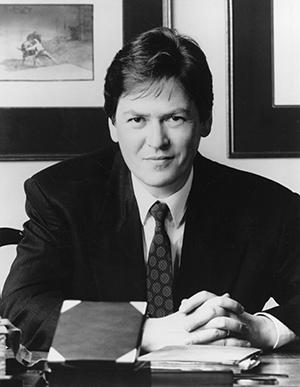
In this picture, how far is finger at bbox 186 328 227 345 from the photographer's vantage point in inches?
53.1

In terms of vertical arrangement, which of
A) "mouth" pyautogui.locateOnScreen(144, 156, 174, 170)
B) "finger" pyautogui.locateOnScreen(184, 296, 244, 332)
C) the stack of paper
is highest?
"mouth" pyautogui.locateOnScreen(144, 156, 174, 170)

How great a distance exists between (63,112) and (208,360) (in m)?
0.89

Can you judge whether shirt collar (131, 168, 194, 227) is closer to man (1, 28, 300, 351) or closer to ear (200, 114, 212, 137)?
man (1, 28, 300, 351)

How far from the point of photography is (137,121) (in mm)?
1641

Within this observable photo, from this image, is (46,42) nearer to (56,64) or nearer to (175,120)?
(56,64)

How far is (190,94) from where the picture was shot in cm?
169

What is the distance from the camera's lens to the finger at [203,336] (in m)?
1.35

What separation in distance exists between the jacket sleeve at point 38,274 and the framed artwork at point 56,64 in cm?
17

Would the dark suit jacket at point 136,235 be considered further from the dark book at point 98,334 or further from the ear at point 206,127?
the dark book at point 98,334

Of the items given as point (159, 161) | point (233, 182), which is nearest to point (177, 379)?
point (159, 161)

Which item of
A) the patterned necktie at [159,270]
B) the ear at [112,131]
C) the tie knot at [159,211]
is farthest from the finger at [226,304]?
the ear at [112,131]

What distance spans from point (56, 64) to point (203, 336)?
80 centimetres

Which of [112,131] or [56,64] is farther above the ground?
[56,64]

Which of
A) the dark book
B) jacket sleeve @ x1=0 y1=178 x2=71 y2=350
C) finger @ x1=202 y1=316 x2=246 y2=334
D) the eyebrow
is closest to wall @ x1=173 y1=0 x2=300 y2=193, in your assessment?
the eyebrow
